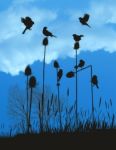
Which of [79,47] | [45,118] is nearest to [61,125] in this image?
[45,118]

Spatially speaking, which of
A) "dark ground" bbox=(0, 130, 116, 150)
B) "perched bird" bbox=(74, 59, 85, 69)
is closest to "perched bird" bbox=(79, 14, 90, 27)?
"perched bird" bbox=(74, 59, 85, 69)

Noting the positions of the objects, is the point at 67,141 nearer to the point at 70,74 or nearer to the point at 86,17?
the point at 70,74

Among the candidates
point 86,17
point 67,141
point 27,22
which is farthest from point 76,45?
point 67,141

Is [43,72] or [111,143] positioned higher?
[43,72]

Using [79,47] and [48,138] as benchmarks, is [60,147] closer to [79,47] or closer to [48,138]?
[48,138]

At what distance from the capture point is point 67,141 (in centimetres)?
350

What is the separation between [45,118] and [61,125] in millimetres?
288

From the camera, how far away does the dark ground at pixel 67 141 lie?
334cm

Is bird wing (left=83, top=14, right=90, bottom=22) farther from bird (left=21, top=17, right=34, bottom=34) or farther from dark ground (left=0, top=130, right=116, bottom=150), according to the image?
dark ground (left=0, top=130, right=116, bottom=150)

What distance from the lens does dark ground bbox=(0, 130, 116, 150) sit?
334 centimetres

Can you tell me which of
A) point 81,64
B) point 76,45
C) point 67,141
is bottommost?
point 67,141

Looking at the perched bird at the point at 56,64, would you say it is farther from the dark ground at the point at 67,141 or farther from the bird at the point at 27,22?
the dark ground at the point at 67,141

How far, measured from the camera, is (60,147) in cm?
338

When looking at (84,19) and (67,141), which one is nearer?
(67,141)
